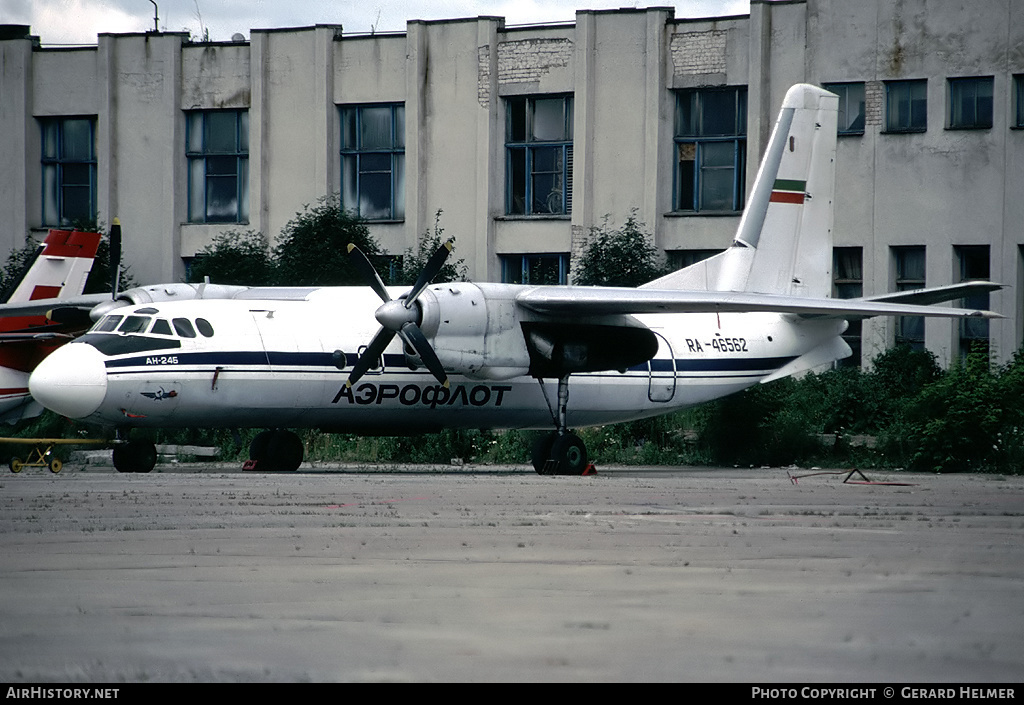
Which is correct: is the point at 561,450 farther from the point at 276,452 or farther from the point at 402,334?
the point at 276,452

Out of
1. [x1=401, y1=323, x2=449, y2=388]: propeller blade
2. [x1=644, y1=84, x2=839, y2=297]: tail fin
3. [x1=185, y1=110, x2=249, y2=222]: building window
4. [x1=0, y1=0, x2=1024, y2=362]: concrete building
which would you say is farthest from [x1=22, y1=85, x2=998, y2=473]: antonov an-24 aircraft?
[x1=185, y1=110, x2=249, y2=222]: building window

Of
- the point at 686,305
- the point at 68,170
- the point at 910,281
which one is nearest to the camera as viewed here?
the point at 686,305

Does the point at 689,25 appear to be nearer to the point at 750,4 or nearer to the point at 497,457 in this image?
the point at 750,4

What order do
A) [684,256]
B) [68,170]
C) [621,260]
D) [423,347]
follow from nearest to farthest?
1. [423,347]
2. [621,260]
3. [684,256]
4. [68,170]

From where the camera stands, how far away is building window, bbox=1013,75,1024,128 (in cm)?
3753

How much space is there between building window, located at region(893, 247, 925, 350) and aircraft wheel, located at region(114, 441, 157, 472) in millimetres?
22117

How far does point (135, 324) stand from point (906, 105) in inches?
936

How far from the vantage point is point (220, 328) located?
74.7ft

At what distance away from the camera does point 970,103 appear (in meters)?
38.0

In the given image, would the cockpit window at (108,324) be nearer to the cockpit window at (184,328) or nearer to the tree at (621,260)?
the cockpit window at (184,328)

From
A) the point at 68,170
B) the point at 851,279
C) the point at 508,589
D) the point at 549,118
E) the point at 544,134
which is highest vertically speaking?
the point at 549,118

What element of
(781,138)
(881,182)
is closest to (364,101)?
(881,182)

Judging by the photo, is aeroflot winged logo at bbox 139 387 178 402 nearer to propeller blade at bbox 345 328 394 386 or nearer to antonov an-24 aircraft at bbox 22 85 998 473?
antonov an-24 aircraft at bbox 22 85 998 473

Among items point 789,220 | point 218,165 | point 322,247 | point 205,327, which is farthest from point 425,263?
point 205,327
